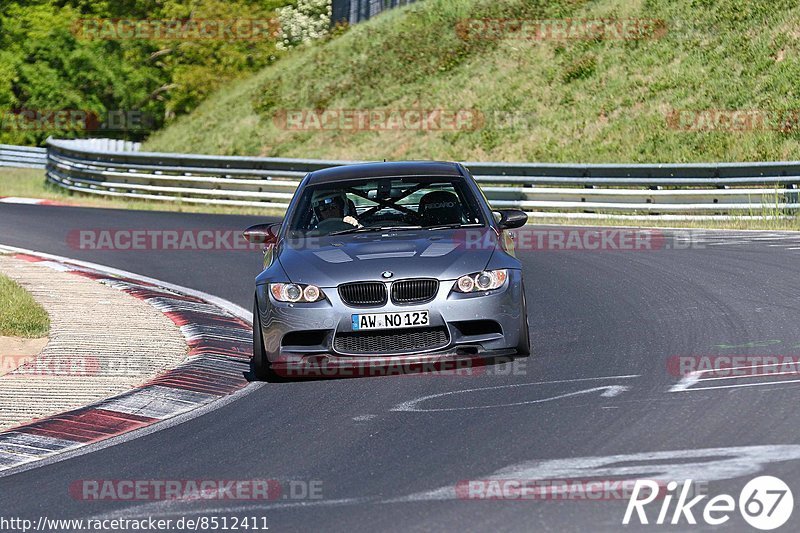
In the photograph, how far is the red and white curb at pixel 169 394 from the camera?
7.64 metres

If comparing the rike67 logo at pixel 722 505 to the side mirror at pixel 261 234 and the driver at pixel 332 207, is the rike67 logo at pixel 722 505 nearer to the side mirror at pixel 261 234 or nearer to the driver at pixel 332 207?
the driver at pixel 332 207

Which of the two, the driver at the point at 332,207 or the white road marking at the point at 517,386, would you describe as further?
the driver at the point at 332,207

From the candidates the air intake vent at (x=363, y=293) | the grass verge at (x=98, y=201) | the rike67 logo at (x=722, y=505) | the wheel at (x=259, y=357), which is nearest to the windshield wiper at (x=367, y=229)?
the wheel at (x=259, y=357)

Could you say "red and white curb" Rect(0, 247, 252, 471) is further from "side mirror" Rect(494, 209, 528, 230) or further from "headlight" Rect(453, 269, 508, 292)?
"side mirror" Rect(494, 209, 528, 230)

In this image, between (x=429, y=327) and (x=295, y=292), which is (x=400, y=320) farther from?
(x=295, y=292)

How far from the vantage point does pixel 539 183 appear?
23.0 m

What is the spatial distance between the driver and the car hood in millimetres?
375

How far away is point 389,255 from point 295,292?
70 cm

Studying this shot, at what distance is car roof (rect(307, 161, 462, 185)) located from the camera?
34.0 ft

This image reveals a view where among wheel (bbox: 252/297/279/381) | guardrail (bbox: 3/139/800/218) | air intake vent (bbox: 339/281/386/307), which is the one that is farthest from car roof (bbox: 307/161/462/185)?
guardrail (bbox: 3/139/800/218)

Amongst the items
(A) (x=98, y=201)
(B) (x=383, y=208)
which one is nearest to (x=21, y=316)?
(B) (x=383, y=208)

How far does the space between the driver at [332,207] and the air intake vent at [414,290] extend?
1.36 metres

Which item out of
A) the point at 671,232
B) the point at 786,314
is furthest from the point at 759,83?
the point at 786,314

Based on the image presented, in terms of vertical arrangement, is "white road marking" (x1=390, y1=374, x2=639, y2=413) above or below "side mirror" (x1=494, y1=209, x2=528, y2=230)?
below
